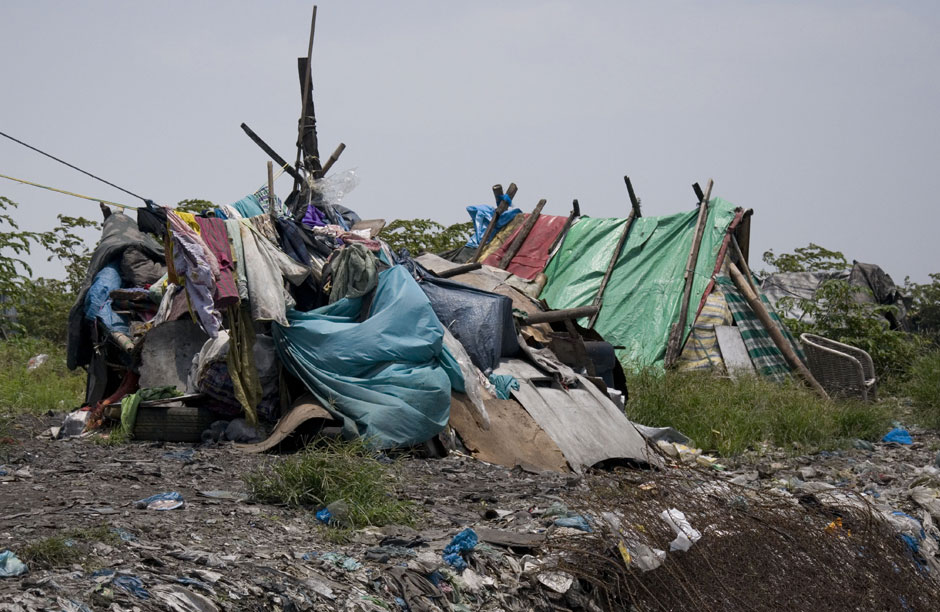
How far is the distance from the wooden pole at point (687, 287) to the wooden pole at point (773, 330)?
488mm

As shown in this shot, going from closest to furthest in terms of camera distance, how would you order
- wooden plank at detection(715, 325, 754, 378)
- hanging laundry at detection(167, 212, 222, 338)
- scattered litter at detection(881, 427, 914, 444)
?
hanging laundry at detection(167, 212, 222, 338)
scattered litter at detection(881, 427, 914, 444)
wooden plank at detection(715, 325, 754, 378)

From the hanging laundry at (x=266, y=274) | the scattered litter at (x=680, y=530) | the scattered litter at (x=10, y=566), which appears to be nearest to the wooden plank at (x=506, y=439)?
the hanging laundry at (x=266, y=274)

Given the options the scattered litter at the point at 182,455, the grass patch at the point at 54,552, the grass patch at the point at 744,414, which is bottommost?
the grass patch at the point at 744,414

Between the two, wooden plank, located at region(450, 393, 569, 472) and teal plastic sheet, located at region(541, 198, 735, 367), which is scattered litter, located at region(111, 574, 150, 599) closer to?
wooden plank, located at region(450, 393, 569, 472)

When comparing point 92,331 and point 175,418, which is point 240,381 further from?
point 92,331

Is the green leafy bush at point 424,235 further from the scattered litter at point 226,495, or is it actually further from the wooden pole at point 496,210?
the scattered litter at point 226,495

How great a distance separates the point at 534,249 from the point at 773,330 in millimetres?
3517

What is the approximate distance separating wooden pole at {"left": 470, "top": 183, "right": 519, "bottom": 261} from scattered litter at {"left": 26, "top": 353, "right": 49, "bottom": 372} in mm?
5508

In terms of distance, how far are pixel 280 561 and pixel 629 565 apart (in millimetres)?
1435

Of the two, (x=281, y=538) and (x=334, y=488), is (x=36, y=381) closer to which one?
(x=334, y=488)

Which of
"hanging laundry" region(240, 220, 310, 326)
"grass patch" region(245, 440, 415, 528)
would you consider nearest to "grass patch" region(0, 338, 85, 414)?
"hanging laundry" region(240, 220, 310, 326)

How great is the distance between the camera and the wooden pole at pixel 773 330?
35.2ft

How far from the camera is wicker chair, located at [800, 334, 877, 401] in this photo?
10.5 meters

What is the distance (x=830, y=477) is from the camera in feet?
23.1
